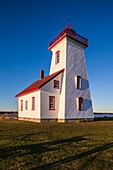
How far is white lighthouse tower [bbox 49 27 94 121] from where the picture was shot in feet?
61.6

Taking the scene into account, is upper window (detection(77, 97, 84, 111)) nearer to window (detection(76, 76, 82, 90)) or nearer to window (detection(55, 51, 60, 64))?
window (detection(76, 76, 82, 90))

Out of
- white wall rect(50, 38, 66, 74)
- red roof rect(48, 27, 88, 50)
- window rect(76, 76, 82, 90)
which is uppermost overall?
red roof rect(48, 27, 88, 50)

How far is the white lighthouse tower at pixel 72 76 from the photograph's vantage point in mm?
18766

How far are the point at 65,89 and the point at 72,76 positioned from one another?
225cm

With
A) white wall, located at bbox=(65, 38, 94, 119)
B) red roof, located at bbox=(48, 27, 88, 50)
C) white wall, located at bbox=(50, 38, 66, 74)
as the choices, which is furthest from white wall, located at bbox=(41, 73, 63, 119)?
red roof, located at bbox=(48, 27, 88, 50)

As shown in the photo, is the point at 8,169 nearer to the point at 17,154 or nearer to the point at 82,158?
the point at 17,154

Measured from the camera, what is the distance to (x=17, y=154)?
→ 5.11 m

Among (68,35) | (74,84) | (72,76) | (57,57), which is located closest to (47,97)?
(74,84)

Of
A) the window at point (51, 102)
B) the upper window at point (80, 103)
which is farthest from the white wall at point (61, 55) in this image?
the upper window at point (80, 103)

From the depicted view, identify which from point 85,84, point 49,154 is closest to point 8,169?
point 49,154

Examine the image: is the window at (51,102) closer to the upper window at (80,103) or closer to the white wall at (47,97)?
the white wall at (47,97)

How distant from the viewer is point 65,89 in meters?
18.6

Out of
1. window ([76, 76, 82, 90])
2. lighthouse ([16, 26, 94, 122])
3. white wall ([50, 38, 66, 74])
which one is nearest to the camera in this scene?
lighthouse ([16, 26, 94, 122])

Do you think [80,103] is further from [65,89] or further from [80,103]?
[65,89]
